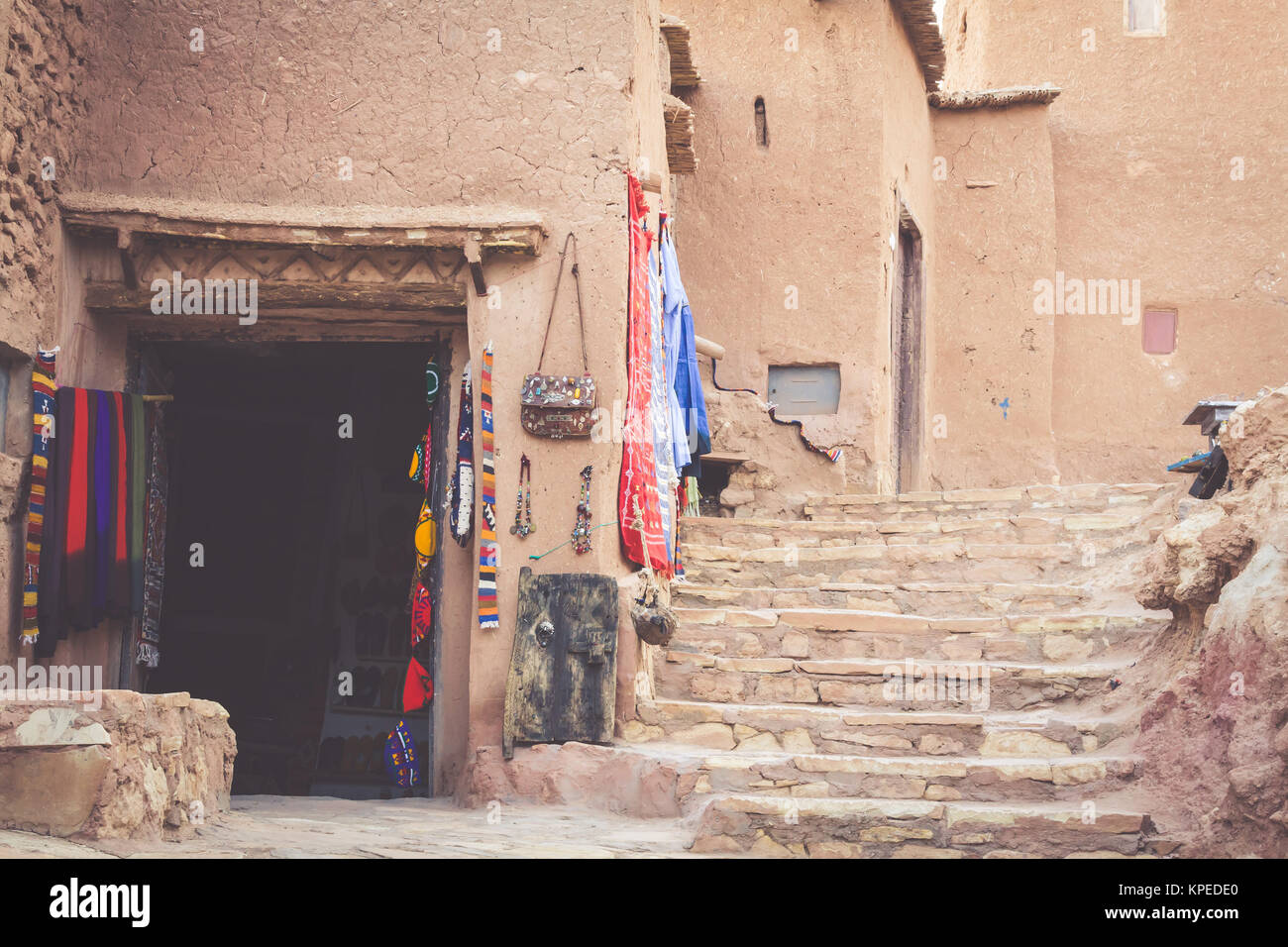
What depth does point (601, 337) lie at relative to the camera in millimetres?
6848

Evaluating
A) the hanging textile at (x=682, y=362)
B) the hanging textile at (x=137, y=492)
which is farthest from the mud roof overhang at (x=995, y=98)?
the hanging textile at (x=137, y=492)

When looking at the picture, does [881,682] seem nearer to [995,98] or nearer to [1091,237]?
[1091,237]

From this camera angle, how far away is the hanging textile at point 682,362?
8.05 m

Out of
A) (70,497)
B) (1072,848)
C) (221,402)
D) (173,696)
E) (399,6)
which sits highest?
(399,6)

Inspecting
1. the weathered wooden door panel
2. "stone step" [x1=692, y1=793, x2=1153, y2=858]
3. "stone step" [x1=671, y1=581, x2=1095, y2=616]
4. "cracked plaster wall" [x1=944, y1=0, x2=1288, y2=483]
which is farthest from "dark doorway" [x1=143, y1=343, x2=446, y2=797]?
"cracked plaster wall" [x1=944, y1=0, x2=1288, y2=483]

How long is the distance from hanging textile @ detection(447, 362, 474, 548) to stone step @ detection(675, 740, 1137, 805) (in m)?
1.81

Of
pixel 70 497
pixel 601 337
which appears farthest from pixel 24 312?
pixel 601 337

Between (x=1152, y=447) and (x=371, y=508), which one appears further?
(x=1152, y=447)

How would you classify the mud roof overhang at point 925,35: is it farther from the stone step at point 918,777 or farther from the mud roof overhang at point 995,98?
the stone step at point 918,777

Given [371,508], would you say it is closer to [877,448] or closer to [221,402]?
[221,402]

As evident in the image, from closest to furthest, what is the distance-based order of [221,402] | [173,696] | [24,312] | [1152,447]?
[173,696], [24,312], [221,402], [1152,447]

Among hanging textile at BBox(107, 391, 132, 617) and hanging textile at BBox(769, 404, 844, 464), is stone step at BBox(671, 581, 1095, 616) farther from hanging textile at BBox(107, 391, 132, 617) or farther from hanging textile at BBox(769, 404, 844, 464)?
hanging textile at BBox(769, 404, 844, 464)

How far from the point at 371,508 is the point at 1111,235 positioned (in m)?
8.02

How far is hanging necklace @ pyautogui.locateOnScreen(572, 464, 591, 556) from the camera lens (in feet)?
22.1
